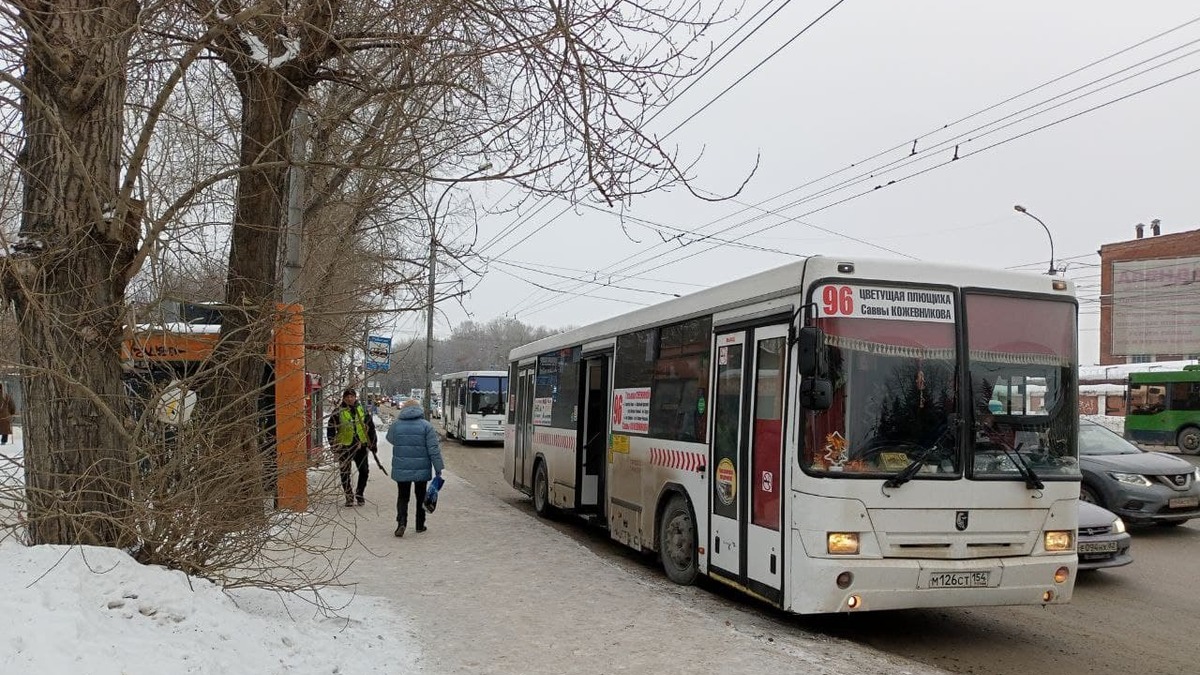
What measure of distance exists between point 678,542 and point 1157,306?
187 feet

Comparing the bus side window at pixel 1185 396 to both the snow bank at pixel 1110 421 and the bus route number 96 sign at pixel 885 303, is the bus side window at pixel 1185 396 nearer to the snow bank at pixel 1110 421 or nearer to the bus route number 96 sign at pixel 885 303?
the snow bank at pixel 1110 421

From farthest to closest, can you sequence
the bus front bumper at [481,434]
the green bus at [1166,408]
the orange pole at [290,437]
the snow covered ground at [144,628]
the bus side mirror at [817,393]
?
the bus front bumper at [481,434], the green bus at [1166,408], the bus side mirror at [817,393], the orange pole at [290,437], the snow covered ground at [144,628]

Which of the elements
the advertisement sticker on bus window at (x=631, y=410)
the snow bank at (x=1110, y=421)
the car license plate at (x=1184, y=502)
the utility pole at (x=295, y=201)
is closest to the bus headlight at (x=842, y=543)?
the advertisement sticker on bus window at (x=631, y=410)

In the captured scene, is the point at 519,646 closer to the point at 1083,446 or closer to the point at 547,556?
the point at 547,556

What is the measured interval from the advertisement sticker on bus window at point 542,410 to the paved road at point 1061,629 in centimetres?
360

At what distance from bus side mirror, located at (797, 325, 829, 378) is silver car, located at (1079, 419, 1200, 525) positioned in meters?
7.76

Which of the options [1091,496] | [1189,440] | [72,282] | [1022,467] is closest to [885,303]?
[1022,467]

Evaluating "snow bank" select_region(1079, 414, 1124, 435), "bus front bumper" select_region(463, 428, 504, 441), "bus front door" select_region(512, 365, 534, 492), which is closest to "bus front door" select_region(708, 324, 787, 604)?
"bus front door" select_region(512, 365, 534, 492)

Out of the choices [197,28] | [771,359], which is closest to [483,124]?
[197,28]

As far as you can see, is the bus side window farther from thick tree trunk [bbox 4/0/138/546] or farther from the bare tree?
thick tree trunk [bbox 4/0/138/546]

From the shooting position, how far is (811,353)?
249 inches

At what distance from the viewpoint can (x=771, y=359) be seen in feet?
23.9

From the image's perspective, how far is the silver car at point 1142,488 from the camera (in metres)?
12.0

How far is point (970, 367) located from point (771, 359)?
1.49 m
